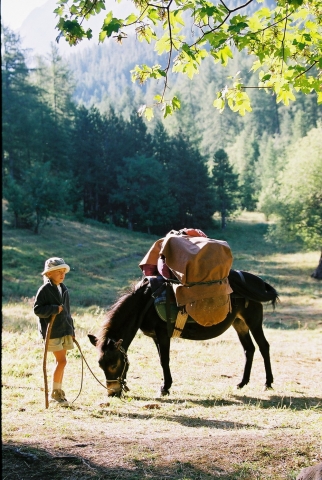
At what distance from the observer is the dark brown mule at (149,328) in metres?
6.20

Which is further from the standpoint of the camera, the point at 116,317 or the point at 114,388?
the point at 116,317

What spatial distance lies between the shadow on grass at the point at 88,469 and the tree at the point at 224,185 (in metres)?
51.1

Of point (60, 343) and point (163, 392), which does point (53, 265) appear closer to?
point (60, 343)

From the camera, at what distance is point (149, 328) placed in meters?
6.74

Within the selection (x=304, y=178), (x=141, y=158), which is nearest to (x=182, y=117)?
(x=141, y=158)

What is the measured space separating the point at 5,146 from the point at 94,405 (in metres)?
43.0

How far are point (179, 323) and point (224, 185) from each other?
1937 inches

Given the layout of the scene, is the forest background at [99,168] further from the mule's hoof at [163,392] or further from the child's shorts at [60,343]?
the child's shorts at [60,343]

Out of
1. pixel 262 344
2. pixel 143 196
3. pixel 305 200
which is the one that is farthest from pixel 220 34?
pixel 143 196

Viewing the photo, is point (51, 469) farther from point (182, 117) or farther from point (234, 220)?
point (182, 117)

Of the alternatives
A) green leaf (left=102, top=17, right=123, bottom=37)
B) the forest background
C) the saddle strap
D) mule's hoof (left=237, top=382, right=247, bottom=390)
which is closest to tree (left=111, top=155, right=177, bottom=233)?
the forest background

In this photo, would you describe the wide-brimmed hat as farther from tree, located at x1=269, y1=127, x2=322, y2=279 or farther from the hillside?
tree, located at x1=269, y1=127, x2=322, y2=279

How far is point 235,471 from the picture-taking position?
3566mm

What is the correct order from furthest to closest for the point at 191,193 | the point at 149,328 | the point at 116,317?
the point at 191,193 → the point at 149,328 → the point at 116,317
